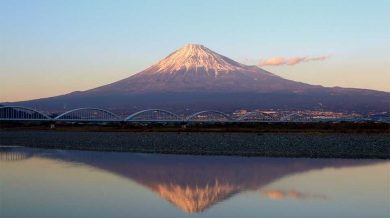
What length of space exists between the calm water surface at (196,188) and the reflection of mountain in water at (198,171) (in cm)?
2

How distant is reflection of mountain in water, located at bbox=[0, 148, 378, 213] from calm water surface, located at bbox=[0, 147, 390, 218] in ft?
0.06

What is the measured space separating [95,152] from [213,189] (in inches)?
504

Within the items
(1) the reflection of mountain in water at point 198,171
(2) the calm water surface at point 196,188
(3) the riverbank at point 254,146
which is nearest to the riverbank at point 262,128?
(3) the riverbank at point 254,146

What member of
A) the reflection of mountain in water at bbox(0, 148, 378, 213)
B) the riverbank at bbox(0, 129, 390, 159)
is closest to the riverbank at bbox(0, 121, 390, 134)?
the riverbank at bbox(0, 129, 390, 159)

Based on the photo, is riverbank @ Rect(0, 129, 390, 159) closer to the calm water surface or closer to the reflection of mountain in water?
the reflection of mountain in water

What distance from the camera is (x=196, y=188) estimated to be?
12.4 meters

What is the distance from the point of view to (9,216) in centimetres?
877

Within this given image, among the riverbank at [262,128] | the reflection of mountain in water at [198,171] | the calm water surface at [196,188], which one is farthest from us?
the riverbank at [262,128]

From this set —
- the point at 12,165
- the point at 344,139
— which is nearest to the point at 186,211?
the point at 12,165

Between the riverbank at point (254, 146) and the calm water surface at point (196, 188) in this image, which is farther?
the riverbank at point (254, 146)

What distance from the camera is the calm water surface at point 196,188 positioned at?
9461 millimetres

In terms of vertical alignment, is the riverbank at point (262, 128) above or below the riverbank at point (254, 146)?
above

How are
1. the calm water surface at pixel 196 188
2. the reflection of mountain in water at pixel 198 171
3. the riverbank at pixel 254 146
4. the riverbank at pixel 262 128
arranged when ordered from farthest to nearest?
1. the riverbank at pixel 262 128
2. the riverbank at pixel 254 146
3. the reflection of mountain in water at pixel 198 171
4. the calm water surface at pixel 196 188

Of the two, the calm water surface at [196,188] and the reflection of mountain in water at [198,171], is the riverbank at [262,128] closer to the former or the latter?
the reflection of mountain in water at [198,171]
